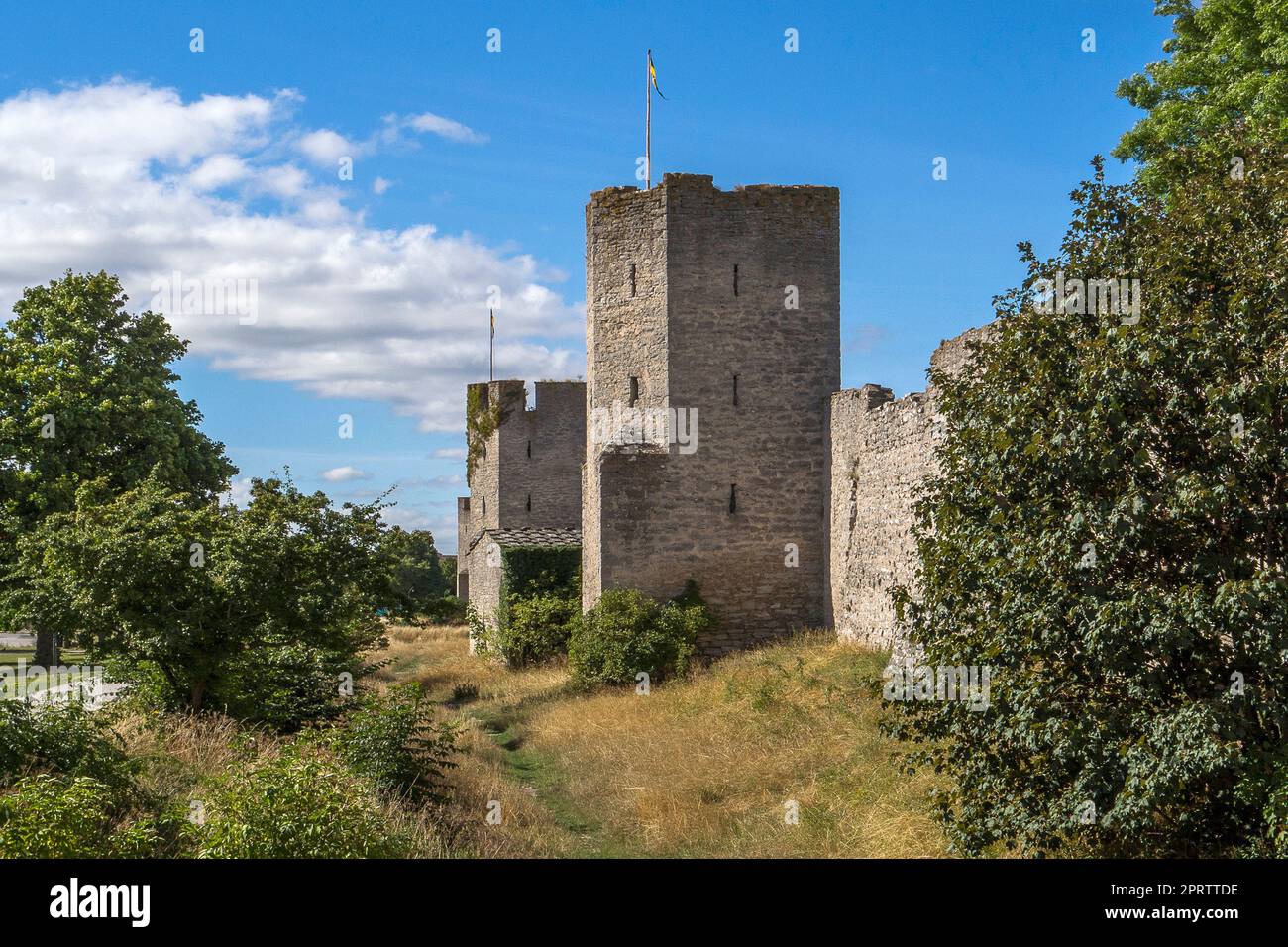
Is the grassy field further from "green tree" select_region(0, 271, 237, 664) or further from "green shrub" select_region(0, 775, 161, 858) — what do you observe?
"green tree" select_region(0, 271, 237, 664)

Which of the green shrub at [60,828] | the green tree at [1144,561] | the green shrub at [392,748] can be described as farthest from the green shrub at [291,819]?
the green tree at [1144,561]

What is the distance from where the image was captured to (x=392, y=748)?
11438mm

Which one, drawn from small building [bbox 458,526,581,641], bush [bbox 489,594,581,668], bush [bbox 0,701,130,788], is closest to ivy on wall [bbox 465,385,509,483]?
small building [bbox 458,526,581,641]

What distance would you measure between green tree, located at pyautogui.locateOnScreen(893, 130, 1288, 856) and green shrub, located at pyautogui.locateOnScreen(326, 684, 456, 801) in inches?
223

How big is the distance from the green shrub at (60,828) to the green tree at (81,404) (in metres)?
18.2

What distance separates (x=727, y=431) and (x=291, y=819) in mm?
14747

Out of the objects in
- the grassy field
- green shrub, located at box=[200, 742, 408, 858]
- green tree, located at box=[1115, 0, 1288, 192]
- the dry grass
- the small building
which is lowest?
the grassy field

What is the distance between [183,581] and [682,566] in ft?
30.6

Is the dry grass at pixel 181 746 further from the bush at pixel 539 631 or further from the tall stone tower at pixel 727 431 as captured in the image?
the bush at pixel 539 631

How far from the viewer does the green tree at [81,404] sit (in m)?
25.5

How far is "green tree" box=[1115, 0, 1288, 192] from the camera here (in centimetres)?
1642

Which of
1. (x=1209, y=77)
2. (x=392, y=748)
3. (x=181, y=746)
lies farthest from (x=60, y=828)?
(x=1209, y=77)
